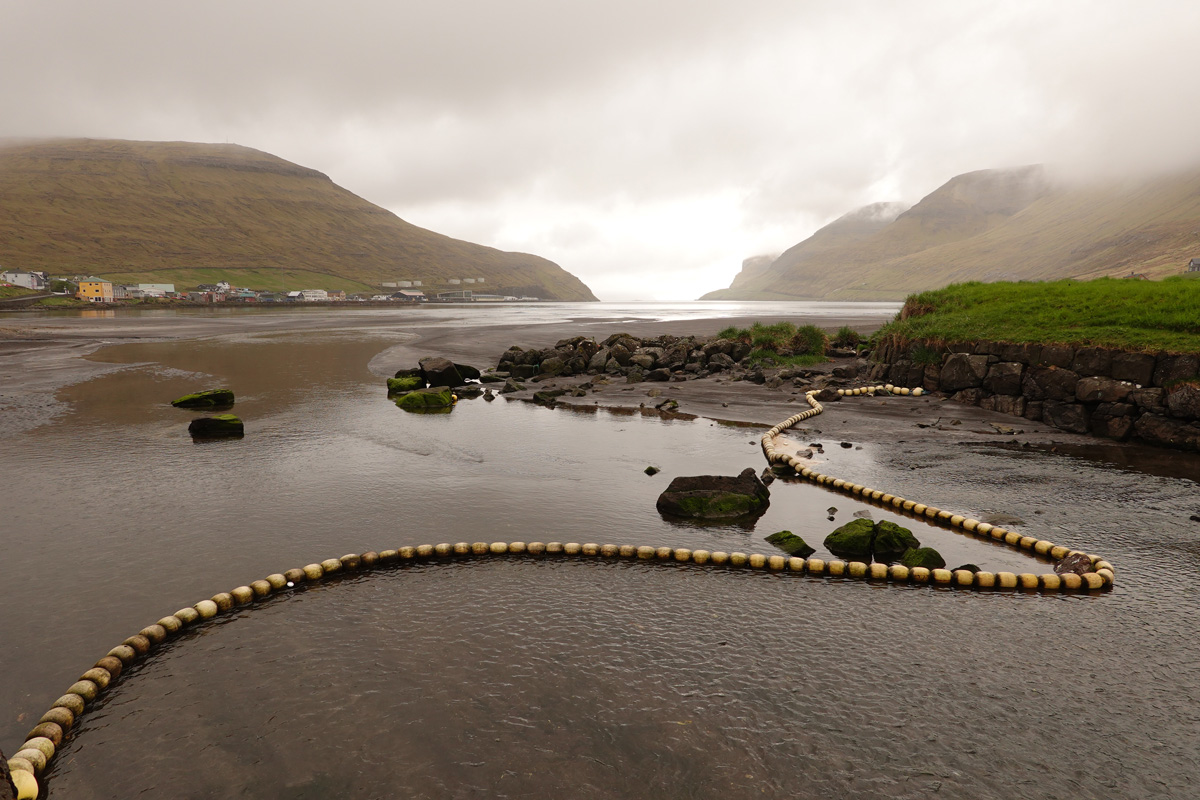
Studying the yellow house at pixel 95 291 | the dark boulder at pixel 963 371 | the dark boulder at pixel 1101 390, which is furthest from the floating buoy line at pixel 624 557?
the yellow house at pixel 95 291

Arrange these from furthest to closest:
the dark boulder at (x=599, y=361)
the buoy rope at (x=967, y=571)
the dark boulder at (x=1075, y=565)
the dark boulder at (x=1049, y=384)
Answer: the dark boulder at (x=599, y=361) < the dark boulder at (x=1049, y=384) < the dark boulder at (x=1075, y=565) < the buoy rope at (x=967, y=571)

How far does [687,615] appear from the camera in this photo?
9.84 metres

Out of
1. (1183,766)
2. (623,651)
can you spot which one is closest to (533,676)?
(623,651)

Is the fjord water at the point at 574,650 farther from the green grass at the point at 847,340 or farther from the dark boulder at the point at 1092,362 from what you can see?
the green grass at the point at 847,340

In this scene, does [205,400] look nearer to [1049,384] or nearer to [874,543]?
[874,543]

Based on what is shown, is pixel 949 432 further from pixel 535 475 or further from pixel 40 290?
pixel 40 290

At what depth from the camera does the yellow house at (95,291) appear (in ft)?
493

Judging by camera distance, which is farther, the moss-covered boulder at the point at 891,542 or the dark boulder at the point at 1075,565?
the moss-covered boulder at the point at 891,542

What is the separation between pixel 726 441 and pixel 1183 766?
15.5 metres

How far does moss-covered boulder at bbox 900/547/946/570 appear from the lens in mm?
11375

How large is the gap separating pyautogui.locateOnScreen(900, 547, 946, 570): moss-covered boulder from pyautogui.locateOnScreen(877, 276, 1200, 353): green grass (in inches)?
610

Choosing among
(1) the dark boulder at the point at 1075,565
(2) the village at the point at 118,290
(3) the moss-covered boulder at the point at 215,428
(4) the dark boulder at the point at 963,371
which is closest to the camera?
(1) the dark boulder at the point at 1075,565

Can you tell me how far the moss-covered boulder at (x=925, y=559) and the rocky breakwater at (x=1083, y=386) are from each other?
1385cm

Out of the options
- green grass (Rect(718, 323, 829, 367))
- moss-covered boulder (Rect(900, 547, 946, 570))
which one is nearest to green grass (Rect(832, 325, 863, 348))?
green grass (Rect(718, 323, 829, 367))
